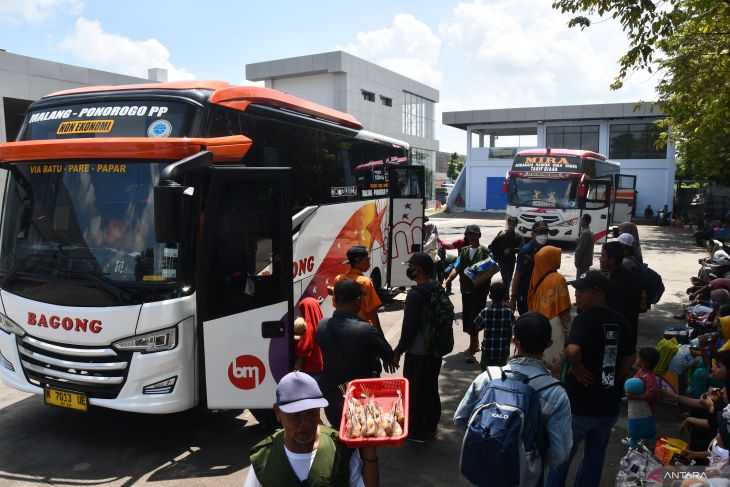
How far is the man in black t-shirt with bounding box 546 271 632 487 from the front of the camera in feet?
12.6

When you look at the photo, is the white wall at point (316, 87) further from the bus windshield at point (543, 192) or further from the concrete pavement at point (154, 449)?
the concrete pavement at point (154, 449)

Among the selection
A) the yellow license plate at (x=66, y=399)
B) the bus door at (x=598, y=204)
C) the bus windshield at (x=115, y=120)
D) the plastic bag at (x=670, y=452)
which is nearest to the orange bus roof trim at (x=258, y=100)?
the bus windshield at (x=115, y=120)

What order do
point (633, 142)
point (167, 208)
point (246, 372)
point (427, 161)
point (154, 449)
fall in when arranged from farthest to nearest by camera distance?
point (427, 161) < point (633, 142) < point (154, 449) < point (246, 372) < point (167, 208)

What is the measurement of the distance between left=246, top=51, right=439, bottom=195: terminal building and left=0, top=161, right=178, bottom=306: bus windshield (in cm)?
3585

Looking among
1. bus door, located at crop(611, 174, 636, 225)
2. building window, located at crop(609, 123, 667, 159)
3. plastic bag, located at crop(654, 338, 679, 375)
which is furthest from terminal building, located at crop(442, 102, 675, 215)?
plastic bag, located at crop(654, 338, 679, 375)

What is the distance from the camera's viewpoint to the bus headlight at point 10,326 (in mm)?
5290

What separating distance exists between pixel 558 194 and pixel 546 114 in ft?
74.8

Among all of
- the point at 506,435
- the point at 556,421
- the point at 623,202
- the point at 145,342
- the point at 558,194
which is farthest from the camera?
the point at 623,202

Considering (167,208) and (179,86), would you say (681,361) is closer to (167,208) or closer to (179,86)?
(167,208)

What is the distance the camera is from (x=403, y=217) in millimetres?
11656

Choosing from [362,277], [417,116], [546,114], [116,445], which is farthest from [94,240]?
[417,116]

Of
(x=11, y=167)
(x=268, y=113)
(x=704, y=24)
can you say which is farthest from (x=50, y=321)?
(x=704, y=24)

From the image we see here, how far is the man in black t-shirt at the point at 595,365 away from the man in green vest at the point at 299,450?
6.68ft

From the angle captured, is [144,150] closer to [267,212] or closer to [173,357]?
[267,212]
